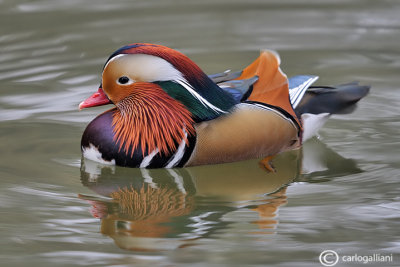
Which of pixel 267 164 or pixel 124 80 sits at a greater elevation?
pixel 124 80

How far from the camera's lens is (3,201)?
15.4ft

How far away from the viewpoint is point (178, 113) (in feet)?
16.4

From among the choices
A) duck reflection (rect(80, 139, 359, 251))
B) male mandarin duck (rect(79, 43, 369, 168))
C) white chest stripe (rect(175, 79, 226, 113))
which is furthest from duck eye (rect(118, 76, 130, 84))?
duck reflection (rect(80, 139, 359, 251))

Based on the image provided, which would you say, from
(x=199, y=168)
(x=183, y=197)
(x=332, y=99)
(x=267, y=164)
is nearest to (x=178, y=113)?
(x=199, y=168)

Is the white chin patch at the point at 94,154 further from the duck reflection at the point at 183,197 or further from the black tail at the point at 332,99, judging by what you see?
the black tail at the point at 332,99

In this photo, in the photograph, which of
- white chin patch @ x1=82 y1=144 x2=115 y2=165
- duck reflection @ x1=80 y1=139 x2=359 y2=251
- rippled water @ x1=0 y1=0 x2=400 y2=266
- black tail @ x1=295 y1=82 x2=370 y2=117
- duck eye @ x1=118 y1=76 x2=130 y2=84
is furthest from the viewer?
black tail @ x1=295 y1=82 x2=370 y2=117

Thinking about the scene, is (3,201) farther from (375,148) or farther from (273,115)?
(375,148)

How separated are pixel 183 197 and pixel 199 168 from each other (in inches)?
13.5

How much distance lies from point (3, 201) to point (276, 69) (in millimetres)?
1836

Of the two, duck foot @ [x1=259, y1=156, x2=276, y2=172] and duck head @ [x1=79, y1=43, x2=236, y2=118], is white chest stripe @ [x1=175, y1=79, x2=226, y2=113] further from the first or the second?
duck foot @ [x1=259, y1=156, x2=276, y2=172]

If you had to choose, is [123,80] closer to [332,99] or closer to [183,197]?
[183,197]

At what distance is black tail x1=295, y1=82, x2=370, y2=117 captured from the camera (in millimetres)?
5523

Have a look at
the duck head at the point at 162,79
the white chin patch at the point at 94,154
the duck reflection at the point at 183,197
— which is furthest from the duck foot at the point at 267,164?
the white chin patch at the point at 94,154

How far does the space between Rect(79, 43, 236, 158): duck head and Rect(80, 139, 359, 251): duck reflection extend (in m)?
0.23
